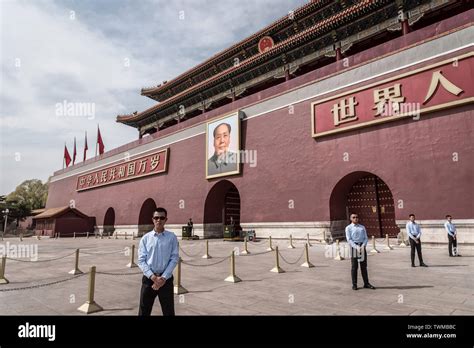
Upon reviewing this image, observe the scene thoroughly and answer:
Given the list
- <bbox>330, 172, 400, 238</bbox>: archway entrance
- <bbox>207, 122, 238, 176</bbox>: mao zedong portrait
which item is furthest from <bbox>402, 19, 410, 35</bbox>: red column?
<bbox>207, 122, 238, 176</bbox>: mao zedong portrait

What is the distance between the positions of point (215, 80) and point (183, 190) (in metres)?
8.55

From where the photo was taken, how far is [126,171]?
27234 mm

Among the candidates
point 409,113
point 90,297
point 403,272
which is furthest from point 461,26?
point 90,297

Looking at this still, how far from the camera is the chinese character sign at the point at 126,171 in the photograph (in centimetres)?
2382

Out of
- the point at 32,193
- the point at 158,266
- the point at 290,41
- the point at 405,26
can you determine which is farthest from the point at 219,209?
the point at 32,193

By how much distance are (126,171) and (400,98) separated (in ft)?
75.3

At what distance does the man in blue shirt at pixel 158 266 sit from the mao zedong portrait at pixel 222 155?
48.2 ft

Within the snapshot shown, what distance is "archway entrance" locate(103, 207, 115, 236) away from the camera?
2872 centimetres

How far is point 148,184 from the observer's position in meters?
24.8

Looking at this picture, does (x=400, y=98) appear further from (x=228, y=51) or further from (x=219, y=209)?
(x=228, y=51)

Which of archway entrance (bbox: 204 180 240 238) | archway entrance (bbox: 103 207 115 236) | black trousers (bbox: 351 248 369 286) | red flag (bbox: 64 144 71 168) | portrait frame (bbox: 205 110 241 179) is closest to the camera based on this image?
black trousers (bbox: 351 248 369 286)

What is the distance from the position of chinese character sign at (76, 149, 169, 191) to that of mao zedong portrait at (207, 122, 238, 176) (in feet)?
17.8

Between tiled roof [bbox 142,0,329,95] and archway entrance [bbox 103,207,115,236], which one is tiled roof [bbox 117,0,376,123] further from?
archway entrance [bbox 103,207,115,236]

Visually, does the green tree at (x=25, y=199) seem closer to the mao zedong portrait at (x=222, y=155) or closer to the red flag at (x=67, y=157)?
the red flag at (x=67, y=157)
